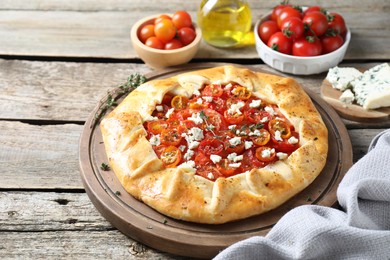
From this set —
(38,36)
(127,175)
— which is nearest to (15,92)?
(38,36)

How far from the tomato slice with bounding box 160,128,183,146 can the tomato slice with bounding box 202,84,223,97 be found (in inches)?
19.8

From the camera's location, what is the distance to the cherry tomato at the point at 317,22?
5.23 meters

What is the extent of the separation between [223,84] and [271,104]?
0.42m

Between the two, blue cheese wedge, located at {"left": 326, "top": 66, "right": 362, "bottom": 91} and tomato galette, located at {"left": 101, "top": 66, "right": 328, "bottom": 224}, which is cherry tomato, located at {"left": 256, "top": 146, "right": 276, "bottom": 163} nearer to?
tomato galette, located at {"left": 101, "top": 66, "right": 328, "bottom": 224}

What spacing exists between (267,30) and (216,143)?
1.68m

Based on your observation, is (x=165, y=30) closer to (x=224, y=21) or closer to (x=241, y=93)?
(x=224, y=21)

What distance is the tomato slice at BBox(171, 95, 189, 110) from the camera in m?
4.58

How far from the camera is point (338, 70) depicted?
16.8 feet

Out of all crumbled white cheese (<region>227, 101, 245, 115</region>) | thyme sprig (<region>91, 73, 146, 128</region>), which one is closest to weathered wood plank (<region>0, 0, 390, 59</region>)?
thyme sprig (<region>91, 73, 146, 128</region>)

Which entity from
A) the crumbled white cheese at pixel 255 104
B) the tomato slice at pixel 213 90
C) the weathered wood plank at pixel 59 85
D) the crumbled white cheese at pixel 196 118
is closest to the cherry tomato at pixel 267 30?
the weathered wood plank at pixel 59 85

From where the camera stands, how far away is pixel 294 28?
521cm

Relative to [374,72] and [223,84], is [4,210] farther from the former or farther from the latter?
[374,72]

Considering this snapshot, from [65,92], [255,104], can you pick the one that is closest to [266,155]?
[255,104]

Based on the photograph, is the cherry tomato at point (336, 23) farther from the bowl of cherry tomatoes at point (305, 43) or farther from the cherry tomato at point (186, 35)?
the cherry tomato at point (186, 35)
